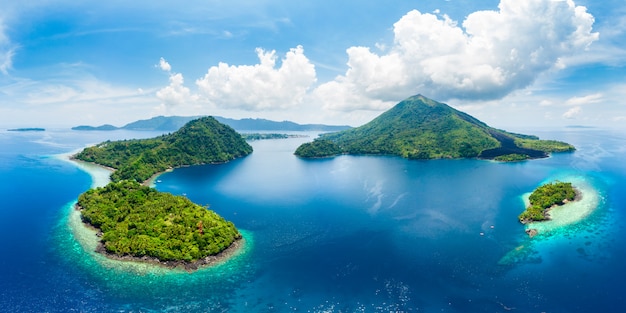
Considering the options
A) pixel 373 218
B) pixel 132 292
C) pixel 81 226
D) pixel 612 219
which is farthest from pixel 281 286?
pixel 612 219

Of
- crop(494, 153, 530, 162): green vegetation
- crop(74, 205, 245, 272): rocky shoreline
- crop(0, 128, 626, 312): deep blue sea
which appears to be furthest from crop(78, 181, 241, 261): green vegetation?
crop(494, 153, 530, 162): green vegetation

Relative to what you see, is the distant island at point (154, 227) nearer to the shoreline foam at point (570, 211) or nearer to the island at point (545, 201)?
the island at point (545, 201)

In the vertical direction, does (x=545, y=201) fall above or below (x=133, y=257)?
above

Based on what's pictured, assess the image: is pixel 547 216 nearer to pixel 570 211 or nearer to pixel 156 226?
pixel 570 211

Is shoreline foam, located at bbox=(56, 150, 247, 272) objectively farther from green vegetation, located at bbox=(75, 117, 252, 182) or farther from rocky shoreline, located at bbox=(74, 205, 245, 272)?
green vegetation, located at bbox=(75, 117, 252, 182)

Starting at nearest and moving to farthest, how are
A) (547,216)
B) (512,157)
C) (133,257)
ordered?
(133,257) → (547,216) → (512,157)

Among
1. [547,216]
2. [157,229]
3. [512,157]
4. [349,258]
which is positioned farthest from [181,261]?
[512,157]

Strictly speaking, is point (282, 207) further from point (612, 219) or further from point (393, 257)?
point (612, 219)
